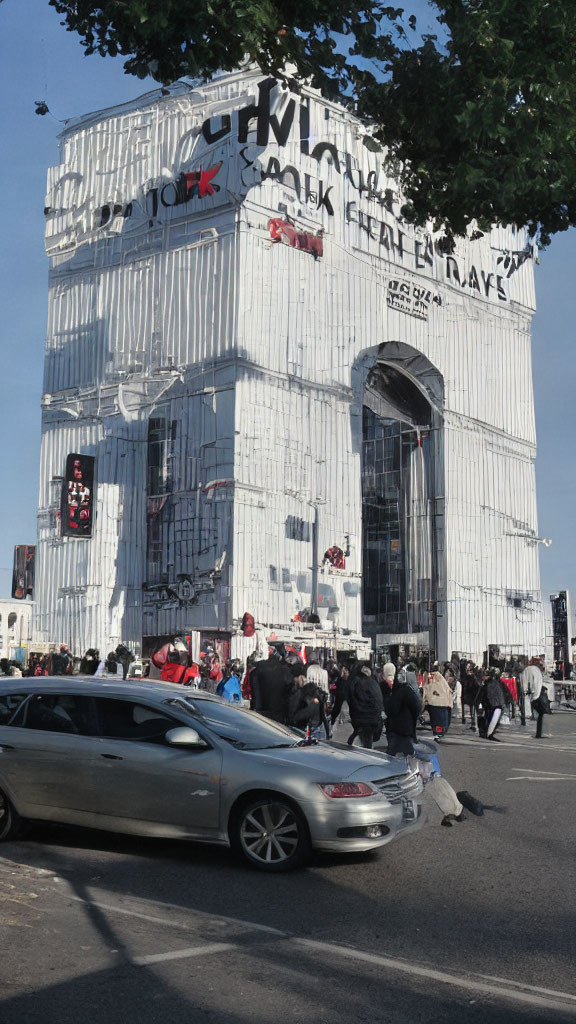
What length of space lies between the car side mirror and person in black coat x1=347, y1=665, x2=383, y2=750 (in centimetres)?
842

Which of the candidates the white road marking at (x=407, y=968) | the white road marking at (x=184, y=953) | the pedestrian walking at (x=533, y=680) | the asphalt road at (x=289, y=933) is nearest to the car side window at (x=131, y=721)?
the asphalt road at (x=289, y=933)

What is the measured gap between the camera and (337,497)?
47.8m

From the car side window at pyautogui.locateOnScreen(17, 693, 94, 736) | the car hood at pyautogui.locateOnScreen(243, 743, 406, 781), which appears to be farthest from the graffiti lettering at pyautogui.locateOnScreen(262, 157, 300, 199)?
the car hood at pyautogui.locateOnScreen(243, 743, 406, 781)

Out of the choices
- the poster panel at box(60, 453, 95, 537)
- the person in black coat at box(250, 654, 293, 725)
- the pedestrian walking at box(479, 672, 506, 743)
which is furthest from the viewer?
the poster panel at box(60, 453, 95, 537)

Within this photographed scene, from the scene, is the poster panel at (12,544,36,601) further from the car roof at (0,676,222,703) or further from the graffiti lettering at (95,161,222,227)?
the car roof at (0,676,222,703)

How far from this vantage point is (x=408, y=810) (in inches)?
384

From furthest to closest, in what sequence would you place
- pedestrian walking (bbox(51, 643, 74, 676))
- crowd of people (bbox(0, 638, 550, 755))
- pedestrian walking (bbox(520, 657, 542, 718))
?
1. pedestrian walking (bbox(51, 643, 74, 676))
2. pedestrian walking (bbox(520, 657, 542, 718))
3. crowd of people (bbox(0, 638, 550, 755))

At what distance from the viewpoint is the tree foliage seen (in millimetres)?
9578

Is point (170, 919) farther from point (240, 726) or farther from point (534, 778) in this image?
point (534, 778)

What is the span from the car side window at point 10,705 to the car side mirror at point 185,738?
5.80ft

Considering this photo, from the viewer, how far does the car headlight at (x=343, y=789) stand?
916 centimetres

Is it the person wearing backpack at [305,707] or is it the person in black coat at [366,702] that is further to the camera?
the person in black coat at [366,702]

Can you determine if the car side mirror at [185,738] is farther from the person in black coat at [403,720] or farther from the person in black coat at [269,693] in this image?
the person in black coat at [269,693]

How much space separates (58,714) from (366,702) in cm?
860
